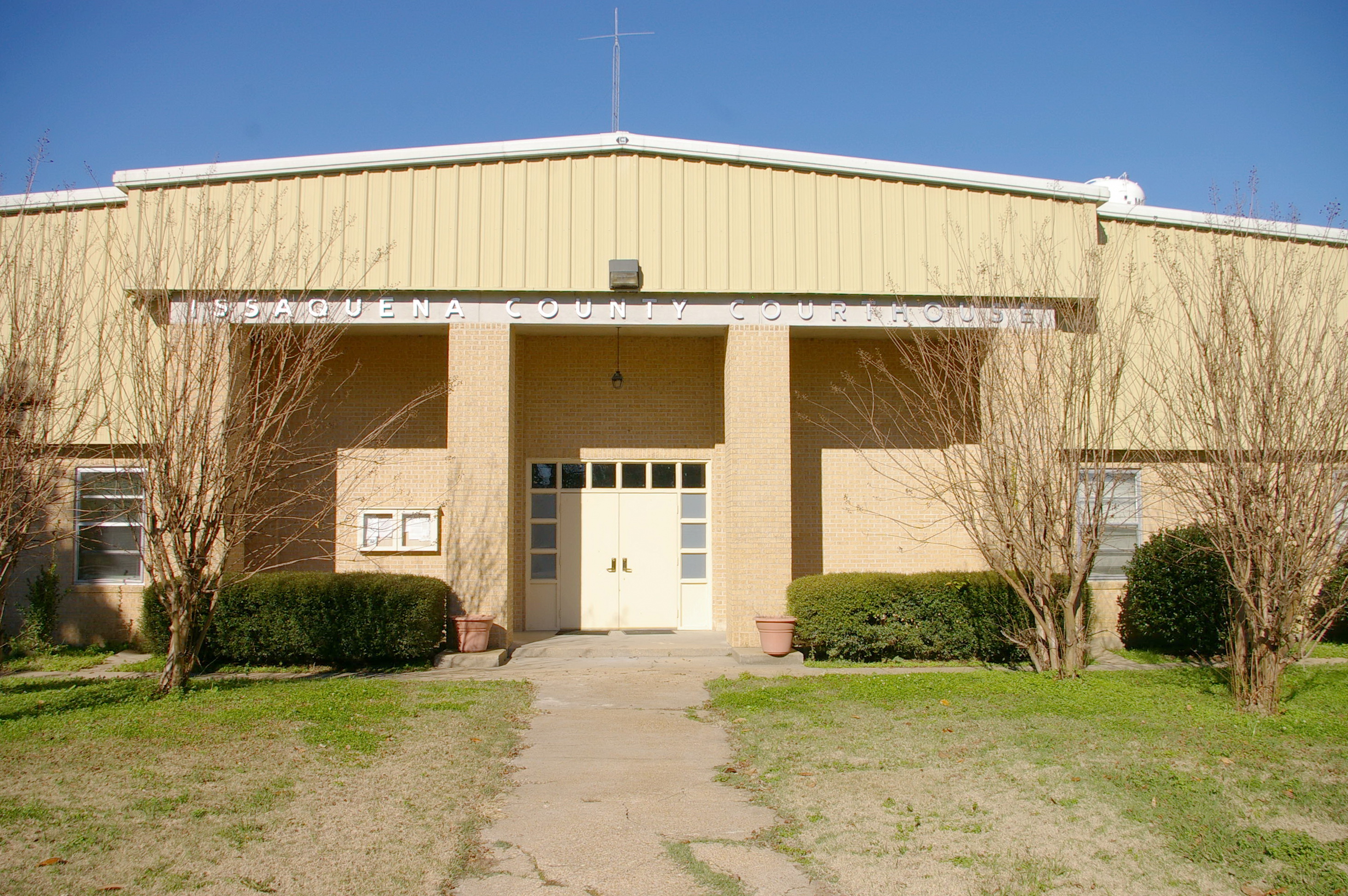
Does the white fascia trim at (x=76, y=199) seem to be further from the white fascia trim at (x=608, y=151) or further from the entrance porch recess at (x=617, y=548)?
the entrance porch recess at (x=617, y=548)

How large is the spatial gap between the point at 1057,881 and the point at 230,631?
1039cm

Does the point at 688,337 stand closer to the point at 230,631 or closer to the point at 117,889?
the point at 230,631

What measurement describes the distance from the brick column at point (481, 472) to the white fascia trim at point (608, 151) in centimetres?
237

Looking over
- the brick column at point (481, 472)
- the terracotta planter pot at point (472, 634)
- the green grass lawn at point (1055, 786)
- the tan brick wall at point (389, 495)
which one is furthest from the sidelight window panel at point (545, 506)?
the green grass lawn at point (1055, 786)

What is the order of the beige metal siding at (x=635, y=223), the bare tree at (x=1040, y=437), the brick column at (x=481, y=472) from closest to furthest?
the bare tree at (x=1040, y=437)
the brick column at (x=481, y=472)
the beige metal siding at (x=635, y=223)

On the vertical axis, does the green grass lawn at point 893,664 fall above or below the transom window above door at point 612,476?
below

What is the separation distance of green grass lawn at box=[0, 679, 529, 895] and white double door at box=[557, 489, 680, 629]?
17.5ft

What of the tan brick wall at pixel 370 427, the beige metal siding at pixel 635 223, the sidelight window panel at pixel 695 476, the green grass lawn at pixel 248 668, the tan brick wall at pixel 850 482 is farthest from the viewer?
the sidelight window panel at pixel 695 476

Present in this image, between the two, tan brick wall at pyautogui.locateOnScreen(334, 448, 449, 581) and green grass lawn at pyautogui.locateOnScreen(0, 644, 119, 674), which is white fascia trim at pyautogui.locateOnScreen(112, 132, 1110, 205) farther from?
green grass lawn at pyautogui.locateOnScreen(0, 644, 119, 674)

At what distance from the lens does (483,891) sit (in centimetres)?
517

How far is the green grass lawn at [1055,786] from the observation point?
5410 millimetres

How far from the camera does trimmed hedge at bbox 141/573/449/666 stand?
1242 cm

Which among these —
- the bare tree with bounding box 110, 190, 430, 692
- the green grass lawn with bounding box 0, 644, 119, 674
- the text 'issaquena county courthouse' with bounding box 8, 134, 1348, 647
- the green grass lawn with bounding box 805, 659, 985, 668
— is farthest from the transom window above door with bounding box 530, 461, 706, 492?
the green grass lawn with bounding box 0, 644, 119, 674

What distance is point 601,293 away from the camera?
45.5ft
